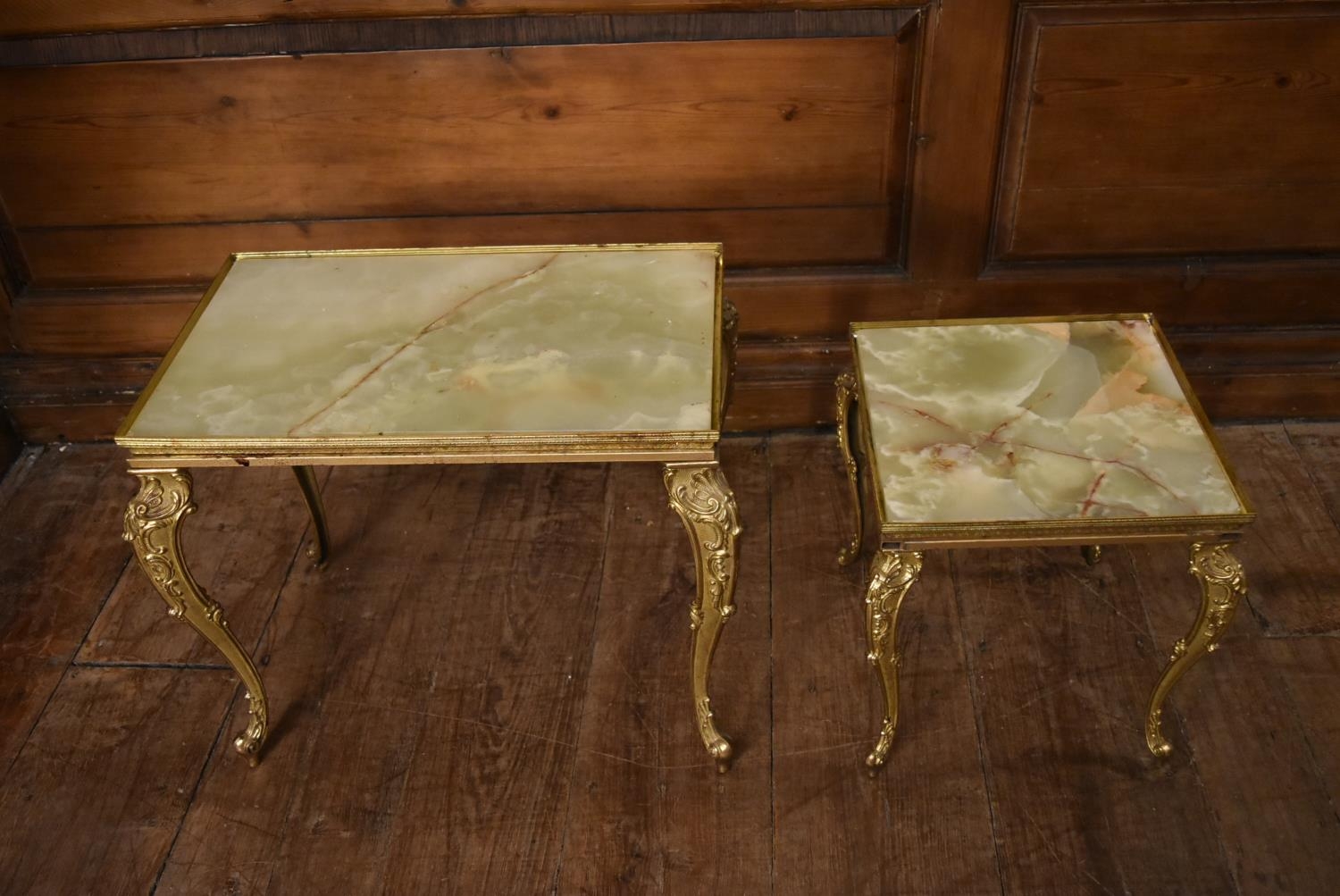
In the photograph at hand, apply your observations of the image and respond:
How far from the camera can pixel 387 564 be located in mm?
2418

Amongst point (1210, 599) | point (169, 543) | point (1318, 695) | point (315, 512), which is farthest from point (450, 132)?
point (1318, 695)

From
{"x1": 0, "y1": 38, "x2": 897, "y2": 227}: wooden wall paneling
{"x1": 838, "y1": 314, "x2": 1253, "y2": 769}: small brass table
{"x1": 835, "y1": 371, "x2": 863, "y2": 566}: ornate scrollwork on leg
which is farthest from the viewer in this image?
{"x1": 0, "y1": 38, "x2": 897, "y2": 227}: wooden wall paneling

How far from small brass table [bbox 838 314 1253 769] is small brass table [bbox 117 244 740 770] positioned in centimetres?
27

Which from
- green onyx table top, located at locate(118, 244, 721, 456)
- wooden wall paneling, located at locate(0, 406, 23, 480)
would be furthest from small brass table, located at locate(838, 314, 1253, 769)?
wooden wall paneling, located at locate(0, 406, 23, 480)

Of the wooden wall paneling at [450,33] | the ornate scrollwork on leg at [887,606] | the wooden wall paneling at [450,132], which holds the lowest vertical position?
the ornate scrollwork on leg at [887,606]

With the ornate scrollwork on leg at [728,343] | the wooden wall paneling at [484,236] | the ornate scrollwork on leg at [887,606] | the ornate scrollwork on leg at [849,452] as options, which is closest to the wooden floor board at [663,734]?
the ornate scrollwork on leg at [849,452]

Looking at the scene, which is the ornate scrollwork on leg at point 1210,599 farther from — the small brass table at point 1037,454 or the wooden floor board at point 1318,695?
the wooden floor board at point 1318,695

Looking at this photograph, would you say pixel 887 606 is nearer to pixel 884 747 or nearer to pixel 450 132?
pixel 884 747

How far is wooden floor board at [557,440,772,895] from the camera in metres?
1.88

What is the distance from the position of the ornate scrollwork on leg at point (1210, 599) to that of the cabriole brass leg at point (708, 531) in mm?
709

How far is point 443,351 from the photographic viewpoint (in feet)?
6.05

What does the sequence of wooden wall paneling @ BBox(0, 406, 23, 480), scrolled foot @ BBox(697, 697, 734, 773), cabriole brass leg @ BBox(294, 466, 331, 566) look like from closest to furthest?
scrolled foot @ BBox(697, 697, 734, 773) → cabriole brass leg @ BBox(294, 466, 331, 566) → wooden wall paneling @ BBox(0, 406, 23, 480)

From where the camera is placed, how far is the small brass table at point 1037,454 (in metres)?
1.67

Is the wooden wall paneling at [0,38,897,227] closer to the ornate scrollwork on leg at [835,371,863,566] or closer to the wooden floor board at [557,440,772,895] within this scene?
the ornate scrollwork on leg at [835,371,863,566]
